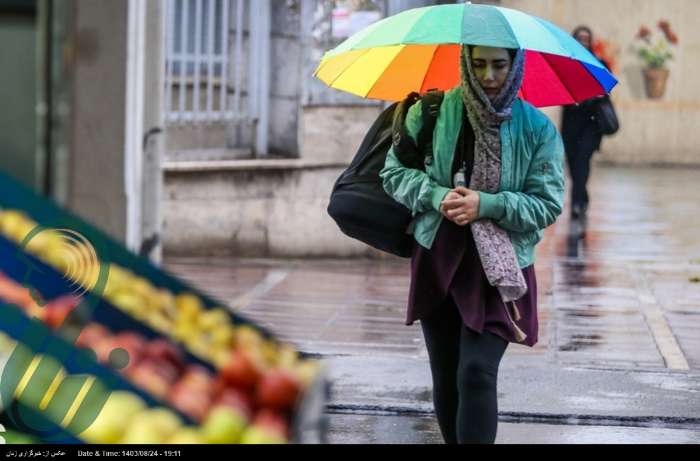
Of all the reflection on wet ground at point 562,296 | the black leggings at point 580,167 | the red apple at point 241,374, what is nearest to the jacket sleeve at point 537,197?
the red apple at point 241,374

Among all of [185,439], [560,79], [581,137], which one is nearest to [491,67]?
[560,79]

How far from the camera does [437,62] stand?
573 centimetres

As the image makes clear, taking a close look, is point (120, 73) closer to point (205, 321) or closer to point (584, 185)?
point (205, 321)

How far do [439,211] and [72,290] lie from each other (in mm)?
2030

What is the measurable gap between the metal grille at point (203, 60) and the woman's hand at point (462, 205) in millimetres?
6922

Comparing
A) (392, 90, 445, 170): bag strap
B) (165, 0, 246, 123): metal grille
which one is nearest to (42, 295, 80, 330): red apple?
(392, 90, 445, 170): bag strap

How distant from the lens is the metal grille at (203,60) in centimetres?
1177

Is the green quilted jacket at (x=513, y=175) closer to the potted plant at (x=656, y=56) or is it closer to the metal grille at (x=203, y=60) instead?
the metal grille at (x=203, y=60)

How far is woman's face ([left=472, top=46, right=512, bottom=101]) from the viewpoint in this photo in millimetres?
5055

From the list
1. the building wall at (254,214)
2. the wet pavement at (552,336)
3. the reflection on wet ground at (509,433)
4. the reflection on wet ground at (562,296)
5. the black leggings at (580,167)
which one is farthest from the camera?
the black leggings at (580,167)

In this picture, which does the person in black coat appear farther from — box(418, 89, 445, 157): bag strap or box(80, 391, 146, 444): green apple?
box(80, 391, 146, 444): green apple

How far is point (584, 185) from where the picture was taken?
48.2 ft
